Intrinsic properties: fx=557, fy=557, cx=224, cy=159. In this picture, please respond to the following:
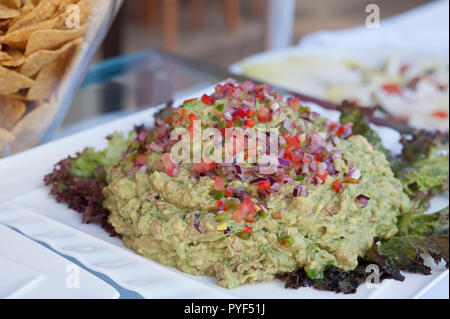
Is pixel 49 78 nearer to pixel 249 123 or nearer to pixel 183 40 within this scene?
pixel 249 123

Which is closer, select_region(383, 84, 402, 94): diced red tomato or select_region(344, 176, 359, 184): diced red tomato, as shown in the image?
select_region(344, 176, 359, 184): diced red tomato

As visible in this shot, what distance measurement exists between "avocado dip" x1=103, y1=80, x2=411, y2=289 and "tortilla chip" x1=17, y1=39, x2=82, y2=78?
1.01 ft

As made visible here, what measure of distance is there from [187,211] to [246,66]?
5.56 feet

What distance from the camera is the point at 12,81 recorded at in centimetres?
140

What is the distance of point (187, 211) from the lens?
127cm

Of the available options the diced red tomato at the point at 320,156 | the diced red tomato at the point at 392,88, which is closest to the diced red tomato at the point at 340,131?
the diced red tomato at the point at 320,156

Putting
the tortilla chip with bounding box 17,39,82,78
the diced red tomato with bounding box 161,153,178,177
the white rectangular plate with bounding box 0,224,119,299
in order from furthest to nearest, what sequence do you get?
the tortilla chip with bounding box 17,39,82,78
the diced red tomato with bounding box 161,153,178,177
the white rectangular plate with bounding box 0,224,119,299

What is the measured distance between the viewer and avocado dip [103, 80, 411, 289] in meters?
1.20

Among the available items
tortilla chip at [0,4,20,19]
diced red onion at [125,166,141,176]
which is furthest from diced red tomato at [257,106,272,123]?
tortilla chip at [0,4,20,19]

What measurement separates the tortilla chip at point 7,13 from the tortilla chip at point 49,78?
0.18 metres

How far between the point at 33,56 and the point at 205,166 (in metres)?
0.52

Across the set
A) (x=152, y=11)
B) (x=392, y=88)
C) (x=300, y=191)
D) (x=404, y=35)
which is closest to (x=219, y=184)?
(x=300, y=191)

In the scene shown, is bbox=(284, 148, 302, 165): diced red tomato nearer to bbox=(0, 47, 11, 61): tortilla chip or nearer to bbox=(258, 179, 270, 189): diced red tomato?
bbox=(258, 179, 270, 189): diced red tomato

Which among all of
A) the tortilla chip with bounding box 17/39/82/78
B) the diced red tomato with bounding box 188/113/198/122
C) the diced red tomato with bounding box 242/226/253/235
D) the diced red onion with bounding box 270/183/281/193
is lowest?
the diced red tomato with bounding box 242/226/253/235
